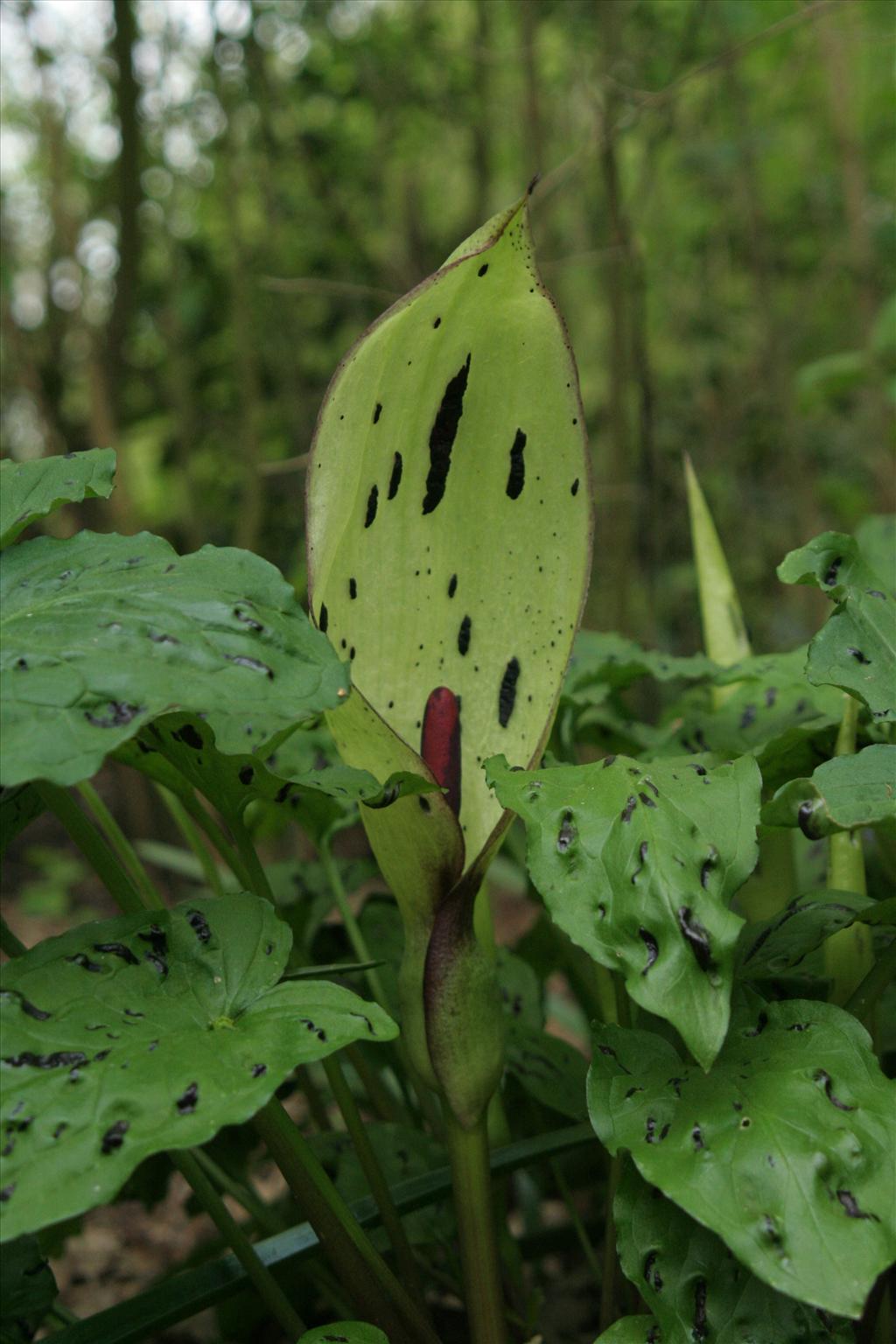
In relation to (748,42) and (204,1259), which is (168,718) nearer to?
(204,1259)

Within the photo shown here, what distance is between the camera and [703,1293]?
1.38 ft

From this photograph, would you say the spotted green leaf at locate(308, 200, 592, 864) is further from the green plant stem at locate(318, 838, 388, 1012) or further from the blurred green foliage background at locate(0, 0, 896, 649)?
the blurred green foliage background at locate(0, 0, 896, 649)

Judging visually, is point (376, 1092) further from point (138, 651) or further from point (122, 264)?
point (122, 264)

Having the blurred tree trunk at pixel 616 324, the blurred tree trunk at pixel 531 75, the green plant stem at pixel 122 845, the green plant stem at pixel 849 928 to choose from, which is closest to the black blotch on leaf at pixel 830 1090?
the green plant stem at pixel 849 928

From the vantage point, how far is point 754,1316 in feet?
1.37

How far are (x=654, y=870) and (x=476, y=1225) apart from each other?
23 cm

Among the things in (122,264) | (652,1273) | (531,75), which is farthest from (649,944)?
(531,75)

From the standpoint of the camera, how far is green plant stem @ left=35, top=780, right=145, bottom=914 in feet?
1.61

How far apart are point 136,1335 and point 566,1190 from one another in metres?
0.29

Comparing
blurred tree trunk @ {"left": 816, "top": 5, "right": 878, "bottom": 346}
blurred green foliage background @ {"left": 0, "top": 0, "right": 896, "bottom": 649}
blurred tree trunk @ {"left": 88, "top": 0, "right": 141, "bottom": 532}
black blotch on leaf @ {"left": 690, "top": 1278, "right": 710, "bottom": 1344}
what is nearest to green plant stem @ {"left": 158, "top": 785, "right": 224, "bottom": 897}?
black blotch on leaf @ {"left": 690, "top": 1278, "right": 710, "bottom": 1344}

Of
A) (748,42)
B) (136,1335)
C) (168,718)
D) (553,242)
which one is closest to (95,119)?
(553,242)

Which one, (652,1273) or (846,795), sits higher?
(846,795)

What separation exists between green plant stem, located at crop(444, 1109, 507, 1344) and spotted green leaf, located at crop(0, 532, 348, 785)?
0.70 feet

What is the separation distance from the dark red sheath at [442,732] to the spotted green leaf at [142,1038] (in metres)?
0.12
